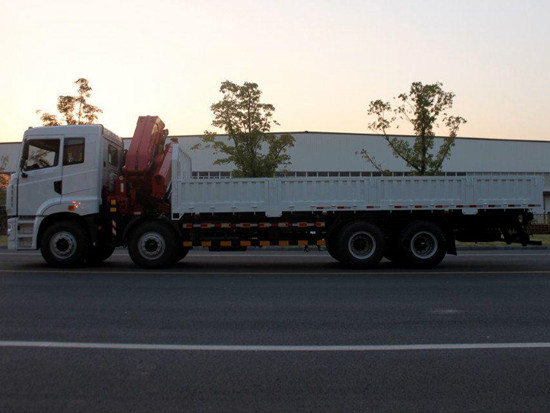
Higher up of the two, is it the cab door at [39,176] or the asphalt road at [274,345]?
the cab door at [39,176]

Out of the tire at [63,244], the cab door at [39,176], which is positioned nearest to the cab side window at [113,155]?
the cab door at [39,176]

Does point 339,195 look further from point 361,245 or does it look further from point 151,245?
point 151,245

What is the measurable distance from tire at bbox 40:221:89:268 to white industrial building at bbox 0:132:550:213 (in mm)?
30186

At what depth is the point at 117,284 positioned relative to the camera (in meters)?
9.57

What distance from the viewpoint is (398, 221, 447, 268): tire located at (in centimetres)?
1187

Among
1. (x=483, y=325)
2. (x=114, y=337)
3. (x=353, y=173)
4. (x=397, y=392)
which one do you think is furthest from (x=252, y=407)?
(x=353, y=173)

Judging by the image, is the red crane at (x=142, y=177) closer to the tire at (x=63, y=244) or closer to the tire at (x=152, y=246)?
the tire at (x=152, y=246)

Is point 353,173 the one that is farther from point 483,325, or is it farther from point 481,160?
point 483,325

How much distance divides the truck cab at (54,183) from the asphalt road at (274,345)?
2.17 m

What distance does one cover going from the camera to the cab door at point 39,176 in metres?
11.9

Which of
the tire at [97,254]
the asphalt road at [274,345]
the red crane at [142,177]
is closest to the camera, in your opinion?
the asphalt road at [274,345]

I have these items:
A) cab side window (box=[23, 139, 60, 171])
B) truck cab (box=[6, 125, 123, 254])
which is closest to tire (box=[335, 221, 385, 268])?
truck cab (box=[6, 125, 123, 254])

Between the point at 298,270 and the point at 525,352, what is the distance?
22.8 feet

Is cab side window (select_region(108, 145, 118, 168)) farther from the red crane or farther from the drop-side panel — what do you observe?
the drop-side panel
